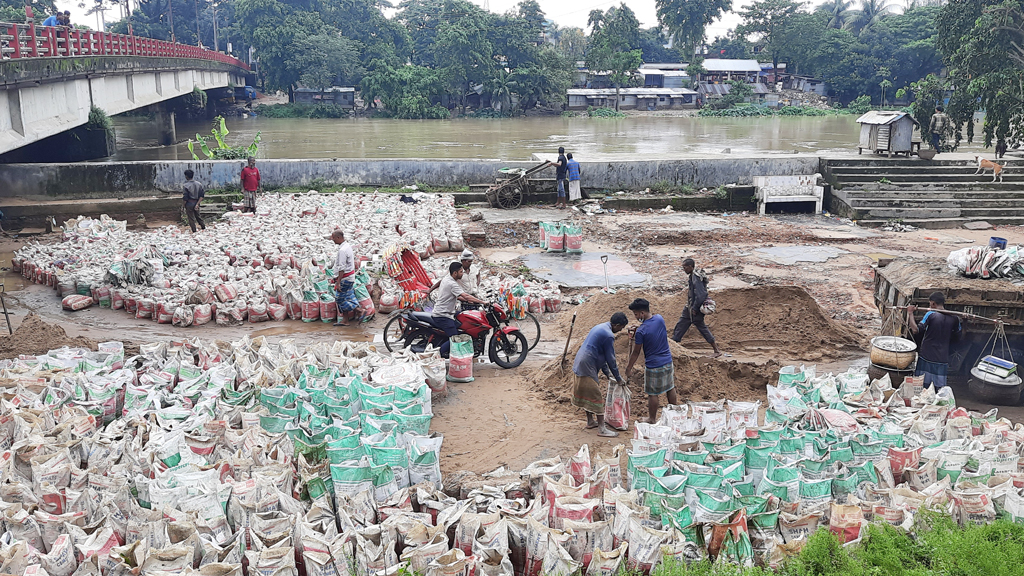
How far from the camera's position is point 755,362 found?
26.2ft

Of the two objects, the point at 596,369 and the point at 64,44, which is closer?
the point at 596,369

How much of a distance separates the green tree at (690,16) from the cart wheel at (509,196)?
44252 millimetres

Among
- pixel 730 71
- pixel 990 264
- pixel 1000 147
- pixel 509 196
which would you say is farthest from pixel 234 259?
pixel 730 71

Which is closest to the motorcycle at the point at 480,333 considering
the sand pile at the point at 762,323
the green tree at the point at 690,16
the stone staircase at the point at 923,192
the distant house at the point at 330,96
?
the sand pile at the point at 762,323

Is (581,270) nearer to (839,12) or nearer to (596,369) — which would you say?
(596,369)

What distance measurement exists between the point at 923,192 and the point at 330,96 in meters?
39.3

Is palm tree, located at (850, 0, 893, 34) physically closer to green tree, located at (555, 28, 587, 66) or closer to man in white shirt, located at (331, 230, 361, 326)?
green tree, located at (555, 28, 587, 66)

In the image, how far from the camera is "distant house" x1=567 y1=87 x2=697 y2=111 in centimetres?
4962

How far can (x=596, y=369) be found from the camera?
614 centimetres

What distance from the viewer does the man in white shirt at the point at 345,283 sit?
356 inches

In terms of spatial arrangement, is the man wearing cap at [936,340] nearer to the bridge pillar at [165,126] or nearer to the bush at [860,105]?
the bridge pillar at [165,126]

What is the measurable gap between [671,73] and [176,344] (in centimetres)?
5108

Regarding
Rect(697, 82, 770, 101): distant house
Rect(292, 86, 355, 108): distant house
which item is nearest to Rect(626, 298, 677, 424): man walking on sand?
Rect(292, 86, 355, 108): distant house

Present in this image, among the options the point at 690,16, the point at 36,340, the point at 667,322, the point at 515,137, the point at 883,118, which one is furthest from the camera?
the point at 690,16
